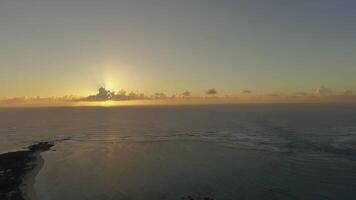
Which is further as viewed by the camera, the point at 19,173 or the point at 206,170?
the point at 206,170

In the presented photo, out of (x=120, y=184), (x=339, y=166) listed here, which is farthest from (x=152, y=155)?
(x=339, y=166)

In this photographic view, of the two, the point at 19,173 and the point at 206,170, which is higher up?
the point at 19,173

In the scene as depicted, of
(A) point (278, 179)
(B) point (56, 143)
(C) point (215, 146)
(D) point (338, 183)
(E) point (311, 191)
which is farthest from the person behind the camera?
(B) point (56, 143)

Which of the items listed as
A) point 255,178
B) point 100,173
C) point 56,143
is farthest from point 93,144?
point 255,178

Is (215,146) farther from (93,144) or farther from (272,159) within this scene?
(93,144)

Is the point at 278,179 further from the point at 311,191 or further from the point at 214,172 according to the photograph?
the point at 214,172

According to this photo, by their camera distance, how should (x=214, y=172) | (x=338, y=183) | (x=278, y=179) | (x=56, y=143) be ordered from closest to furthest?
(x=338, y=183) → (x=278, y=179) → (x=214, y=172) → (x=56, y=143)

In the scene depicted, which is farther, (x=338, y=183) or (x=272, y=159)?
(x=272, y=159)
